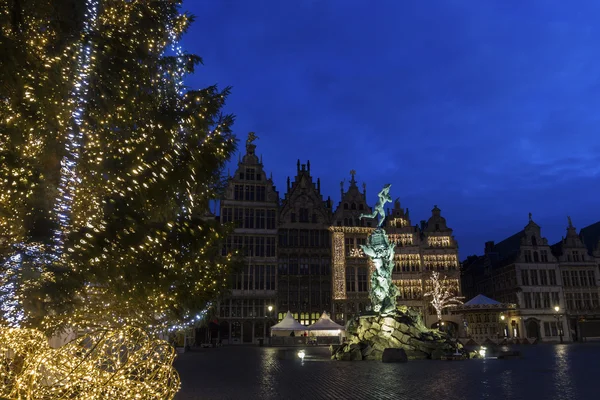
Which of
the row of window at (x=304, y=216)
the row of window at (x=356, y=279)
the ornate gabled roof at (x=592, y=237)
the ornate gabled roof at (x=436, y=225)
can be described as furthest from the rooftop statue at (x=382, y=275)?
the ornate gabled roof at (x=592, y=237)

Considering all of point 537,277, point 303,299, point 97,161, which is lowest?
point 303,299

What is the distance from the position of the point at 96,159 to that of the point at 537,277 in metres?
56.7

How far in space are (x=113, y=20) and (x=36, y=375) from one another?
5.83 m

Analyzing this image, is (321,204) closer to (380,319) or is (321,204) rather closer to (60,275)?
(380,319)

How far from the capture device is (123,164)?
21.5ft

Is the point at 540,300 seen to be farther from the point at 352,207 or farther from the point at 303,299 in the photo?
the point at 303,299

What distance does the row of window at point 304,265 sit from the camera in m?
50.2

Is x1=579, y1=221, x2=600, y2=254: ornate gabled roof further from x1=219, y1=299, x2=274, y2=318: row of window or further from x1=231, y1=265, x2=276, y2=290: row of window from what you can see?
x1=219, y1=299, x2=274, y2=318: row of window

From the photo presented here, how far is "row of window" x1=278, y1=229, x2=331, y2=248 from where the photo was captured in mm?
50906

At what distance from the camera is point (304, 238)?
51.5m

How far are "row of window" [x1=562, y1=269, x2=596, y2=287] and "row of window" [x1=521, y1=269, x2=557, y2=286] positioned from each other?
1549mm

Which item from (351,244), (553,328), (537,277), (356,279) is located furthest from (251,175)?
(553,328)

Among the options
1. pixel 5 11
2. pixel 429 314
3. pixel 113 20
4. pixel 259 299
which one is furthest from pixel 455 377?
pixel 429 314

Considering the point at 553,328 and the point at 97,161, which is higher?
the point at 97,161
